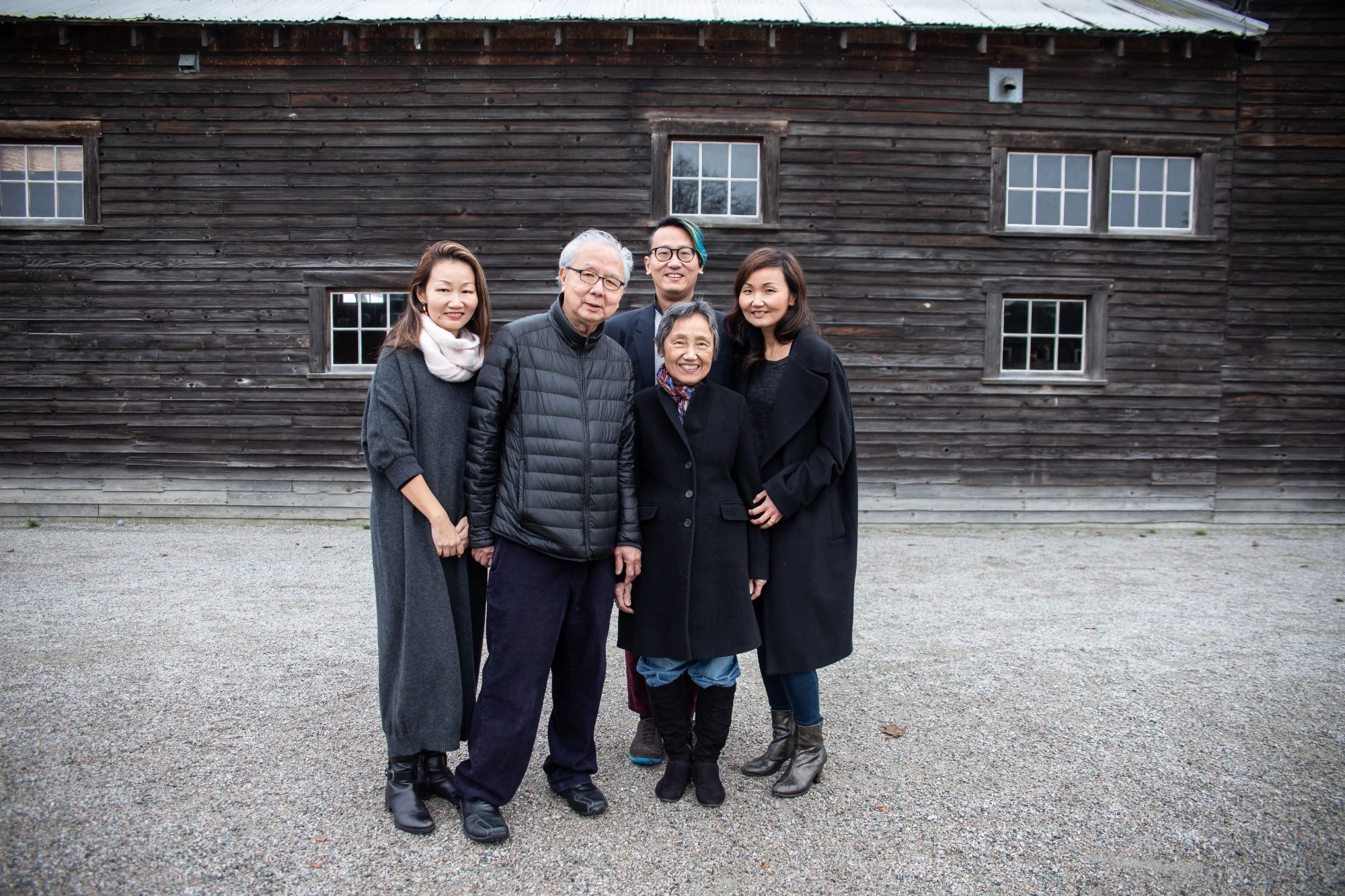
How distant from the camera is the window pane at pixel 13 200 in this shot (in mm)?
7934

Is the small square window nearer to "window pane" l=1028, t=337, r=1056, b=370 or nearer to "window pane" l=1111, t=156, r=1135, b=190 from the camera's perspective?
"window pane" l=1028, t=337, r=1056, b=370

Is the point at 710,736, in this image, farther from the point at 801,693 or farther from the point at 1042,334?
the point at 1042,334

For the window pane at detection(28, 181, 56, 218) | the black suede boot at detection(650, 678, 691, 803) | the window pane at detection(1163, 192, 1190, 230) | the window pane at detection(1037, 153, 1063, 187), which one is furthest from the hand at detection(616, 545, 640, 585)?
the window pane at detection(28, 181, 56, 218)

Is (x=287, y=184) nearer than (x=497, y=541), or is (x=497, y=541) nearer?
(x=497, y=541)

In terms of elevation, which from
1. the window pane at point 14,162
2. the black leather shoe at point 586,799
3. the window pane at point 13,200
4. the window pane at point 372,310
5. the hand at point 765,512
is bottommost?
the black leather shoe at point 586,799

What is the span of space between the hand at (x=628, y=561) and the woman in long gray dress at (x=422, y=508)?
0.52 meters

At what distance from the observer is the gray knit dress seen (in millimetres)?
2484

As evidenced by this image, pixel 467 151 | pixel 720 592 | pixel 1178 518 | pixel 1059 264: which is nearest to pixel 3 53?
pixel 467 151

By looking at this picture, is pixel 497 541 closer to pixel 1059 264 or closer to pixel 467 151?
pixel 467 151

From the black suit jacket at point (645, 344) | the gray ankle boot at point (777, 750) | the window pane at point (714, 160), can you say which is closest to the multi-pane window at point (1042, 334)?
the window pane at point (714, 160)

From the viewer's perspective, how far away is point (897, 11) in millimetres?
7973

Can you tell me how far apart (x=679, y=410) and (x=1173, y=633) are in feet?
12.7

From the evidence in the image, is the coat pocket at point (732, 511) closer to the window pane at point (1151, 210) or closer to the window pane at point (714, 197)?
the window pane at point (714, 197)

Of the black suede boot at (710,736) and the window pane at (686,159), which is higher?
the window pane at (686,159)
